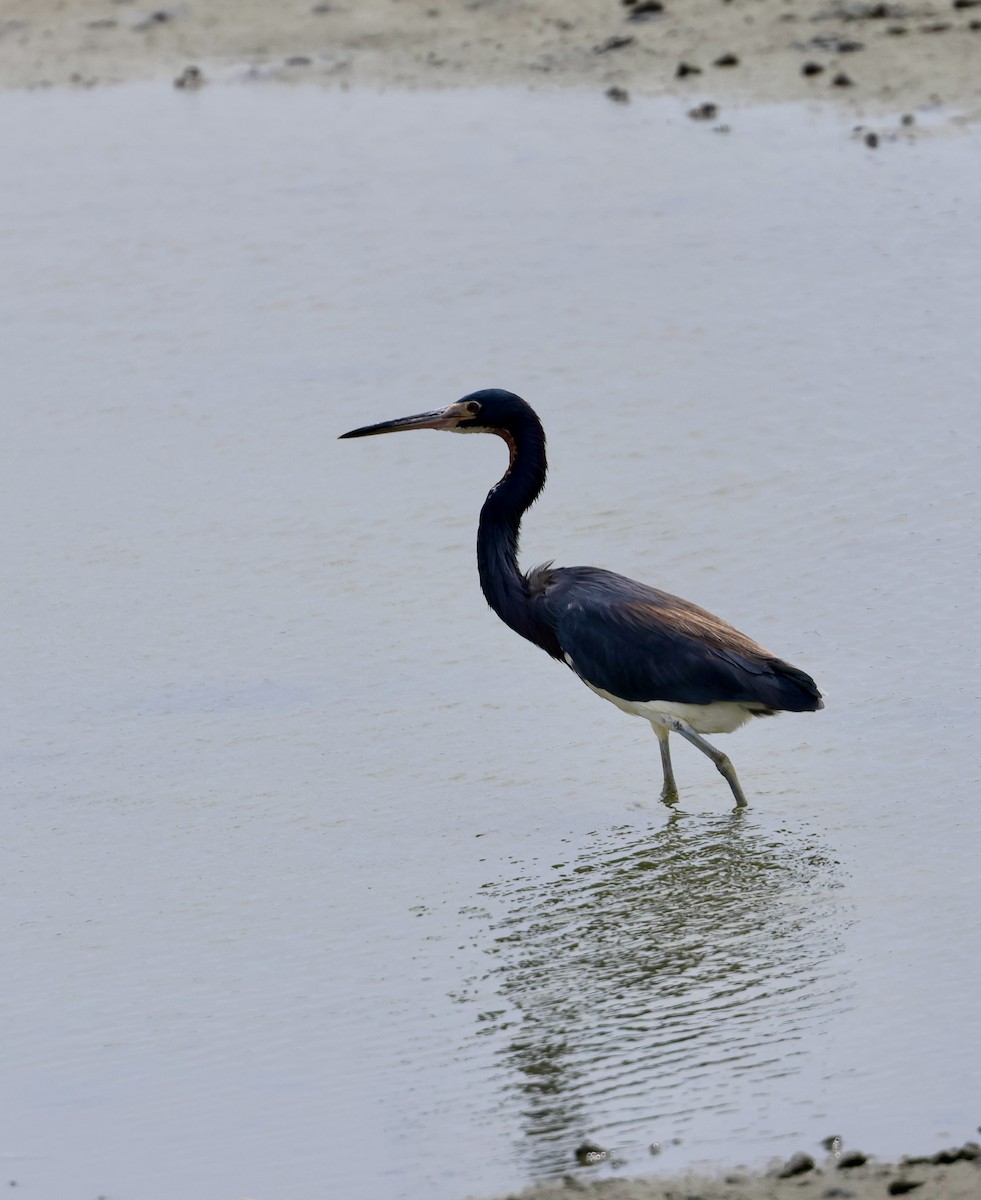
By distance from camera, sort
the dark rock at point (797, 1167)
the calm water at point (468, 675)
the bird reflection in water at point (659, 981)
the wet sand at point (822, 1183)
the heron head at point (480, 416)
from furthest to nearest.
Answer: the heron head at point (480, 416) < the calm water at point (468, 675) < the bird reflection in water at point (659, 981) < the dark rock at point (797, 1167) < the wet sand at point (822, 1183)

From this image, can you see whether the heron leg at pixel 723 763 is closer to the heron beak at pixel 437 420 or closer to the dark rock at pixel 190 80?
the heron beak at pixel 437 420

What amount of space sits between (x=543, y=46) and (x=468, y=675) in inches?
417

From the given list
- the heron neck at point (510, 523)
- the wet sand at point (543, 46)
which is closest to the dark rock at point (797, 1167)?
the heron neck at point (510, 523)

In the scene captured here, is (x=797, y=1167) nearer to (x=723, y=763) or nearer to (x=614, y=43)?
(x=723, y=763)

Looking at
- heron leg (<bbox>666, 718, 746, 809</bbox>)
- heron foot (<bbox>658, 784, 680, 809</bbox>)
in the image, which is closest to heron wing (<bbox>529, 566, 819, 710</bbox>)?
heron leg (<bbox>666, 718, 746, 809</bbox>)

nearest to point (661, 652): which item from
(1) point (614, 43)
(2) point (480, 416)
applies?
(2) point (480, 416)

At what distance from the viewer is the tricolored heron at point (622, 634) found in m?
7.54

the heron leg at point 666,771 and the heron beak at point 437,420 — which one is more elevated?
the heron beak at point 437,420

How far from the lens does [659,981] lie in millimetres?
6121

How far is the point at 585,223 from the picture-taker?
14352mm

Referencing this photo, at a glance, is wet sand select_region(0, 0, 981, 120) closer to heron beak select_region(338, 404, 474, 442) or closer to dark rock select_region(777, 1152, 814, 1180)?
heron beak select_region(338, 404, 474, 442)

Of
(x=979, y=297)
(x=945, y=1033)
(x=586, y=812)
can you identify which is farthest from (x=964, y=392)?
(x=945, y=1033)

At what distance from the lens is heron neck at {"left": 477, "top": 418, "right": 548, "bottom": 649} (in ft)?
26.9

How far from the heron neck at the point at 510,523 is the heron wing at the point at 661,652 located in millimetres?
229
